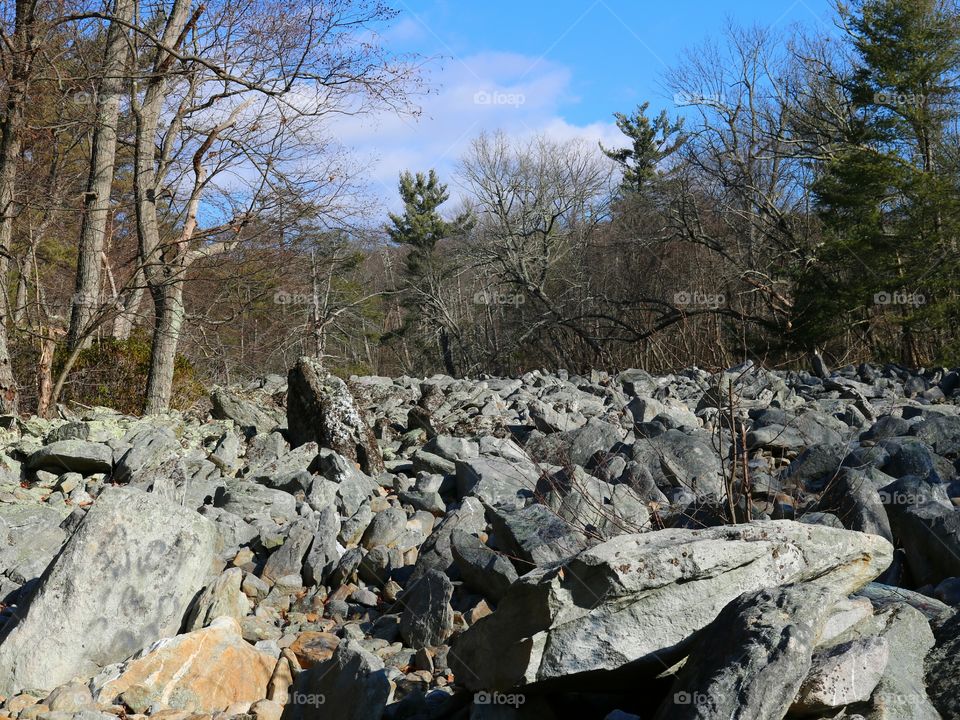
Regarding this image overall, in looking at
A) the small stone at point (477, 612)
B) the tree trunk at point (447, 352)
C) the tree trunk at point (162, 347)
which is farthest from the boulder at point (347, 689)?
the tree trunk at point (447, 352)

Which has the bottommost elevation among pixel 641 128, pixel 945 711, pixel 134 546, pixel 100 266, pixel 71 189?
pixel 945 711

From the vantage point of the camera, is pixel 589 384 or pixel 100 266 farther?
pixel 589 384

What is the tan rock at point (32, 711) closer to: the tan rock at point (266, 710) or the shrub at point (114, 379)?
the tan rock at point (266, 710)

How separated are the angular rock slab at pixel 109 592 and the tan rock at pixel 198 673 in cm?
25

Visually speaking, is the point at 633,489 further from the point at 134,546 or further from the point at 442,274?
the point at 442,274

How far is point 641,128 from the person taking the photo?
2988 cm

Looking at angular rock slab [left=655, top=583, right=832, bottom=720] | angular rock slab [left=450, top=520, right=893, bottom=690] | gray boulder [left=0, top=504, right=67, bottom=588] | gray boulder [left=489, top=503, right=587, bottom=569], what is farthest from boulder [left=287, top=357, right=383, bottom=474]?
angular rock slab [left=655, top=583, right=832, bottom=720]

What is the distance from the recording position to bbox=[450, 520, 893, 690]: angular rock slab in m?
2.66

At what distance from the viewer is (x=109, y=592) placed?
12.0 feet

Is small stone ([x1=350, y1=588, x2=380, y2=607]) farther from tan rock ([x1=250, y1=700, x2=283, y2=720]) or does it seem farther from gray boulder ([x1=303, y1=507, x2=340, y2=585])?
tan rock ([x1=250, y1=700, x2=283, y2=720])

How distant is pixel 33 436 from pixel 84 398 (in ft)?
6.80

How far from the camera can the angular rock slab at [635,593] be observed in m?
2.66

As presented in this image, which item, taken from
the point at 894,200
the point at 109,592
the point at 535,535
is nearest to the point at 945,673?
the point at 535,535

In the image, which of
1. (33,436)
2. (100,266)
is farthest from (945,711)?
(100,266)
